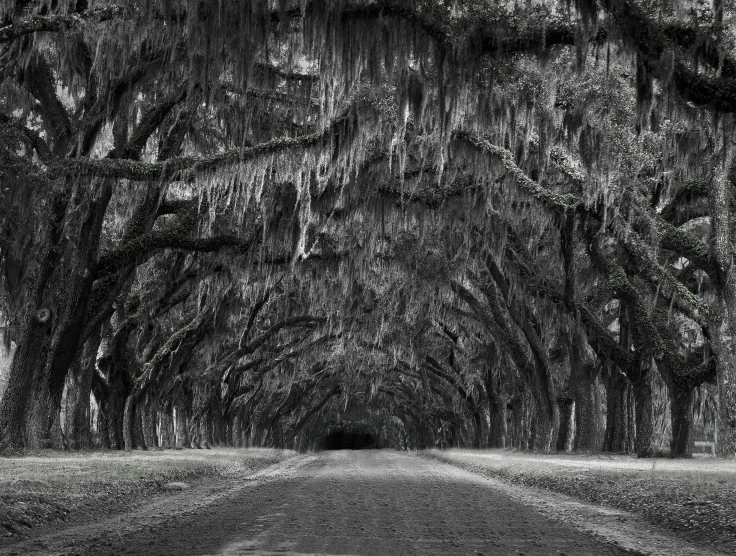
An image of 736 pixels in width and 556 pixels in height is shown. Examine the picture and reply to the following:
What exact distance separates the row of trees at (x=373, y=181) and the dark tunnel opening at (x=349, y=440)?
88.0 meters

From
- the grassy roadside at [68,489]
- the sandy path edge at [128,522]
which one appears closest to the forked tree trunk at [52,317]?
the grassy roadside at [68,489]

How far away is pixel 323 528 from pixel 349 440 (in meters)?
117

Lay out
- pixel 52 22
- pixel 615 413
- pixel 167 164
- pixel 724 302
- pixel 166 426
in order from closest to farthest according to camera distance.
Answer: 1. pixel 52 22
2. pixel 167 164
3. pixel 724 302
4. pixel 615 413
5. pixel 166 426

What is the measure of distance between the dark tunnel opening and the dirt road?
350 ft

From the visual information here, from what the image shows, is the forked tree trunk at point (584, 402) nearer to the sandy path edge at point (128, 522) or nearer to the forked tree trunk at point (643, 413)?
the forked tree trunk at point (643, 413)

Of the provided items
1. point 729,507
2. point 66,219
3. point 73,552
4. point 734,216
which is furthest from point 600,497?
point 66,219

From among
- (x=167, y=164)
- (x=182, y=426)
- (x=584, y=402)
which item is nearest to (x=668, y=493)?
(x=167, y=164)

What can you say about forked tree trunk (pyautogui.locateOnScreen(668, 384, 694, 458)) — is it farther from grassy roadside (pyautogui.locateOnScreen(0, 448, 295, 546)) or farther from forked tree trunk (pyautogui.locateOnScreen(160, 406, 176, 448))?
forked tree trunk (pyautogui.locateOnScreen(160, 406, 176, 448))

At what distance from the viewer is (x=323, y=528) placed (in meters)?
8.27

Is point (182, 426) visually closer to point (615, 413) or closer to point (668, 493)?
point (615, 413)

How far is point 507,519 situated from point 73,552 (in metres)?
4.89

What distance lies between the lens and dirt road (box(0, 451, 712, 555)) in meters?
6.82

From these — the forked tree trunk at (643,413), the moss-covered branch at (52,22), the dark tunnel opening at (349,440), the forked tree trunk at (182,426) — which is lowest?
the dark tunnel opening at (349,440)

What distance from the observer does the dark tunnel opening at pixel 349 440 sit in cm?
11881
